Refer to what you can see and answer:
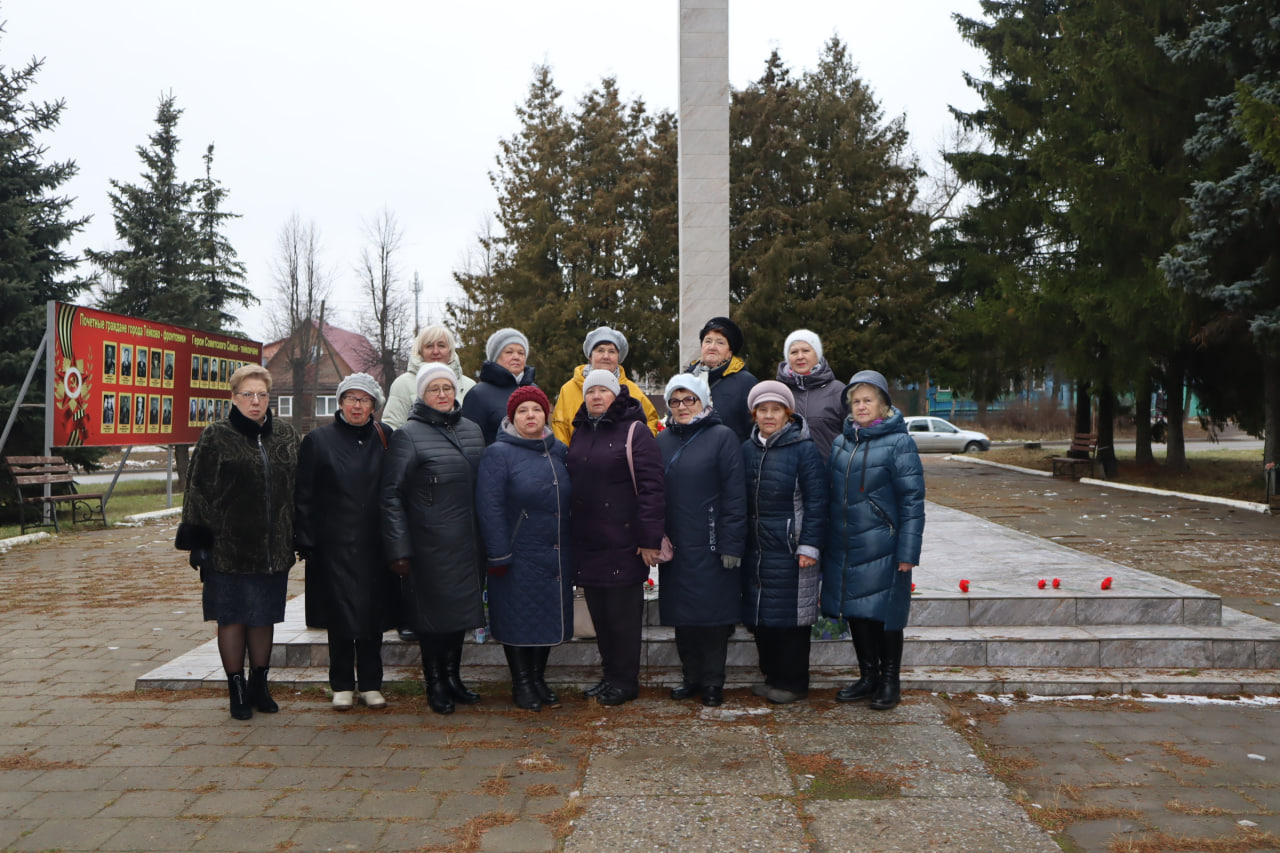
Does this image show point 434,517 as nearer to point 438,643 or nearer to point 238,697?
point 438,643

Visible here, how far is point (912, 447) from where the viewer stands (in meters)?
4.98

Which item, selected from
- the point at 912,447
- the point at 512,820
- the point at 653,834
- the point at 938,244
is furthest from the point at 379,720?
the point at 938,244

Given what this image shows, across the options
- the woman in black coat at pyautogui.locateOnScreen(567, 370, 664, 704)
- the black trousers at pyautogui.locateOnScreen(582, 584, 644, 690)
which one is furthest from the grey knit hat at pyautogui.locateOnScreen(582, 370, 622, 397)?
the black trousers at pyautogui.locateOnScreen(582, 584, 644, 690)

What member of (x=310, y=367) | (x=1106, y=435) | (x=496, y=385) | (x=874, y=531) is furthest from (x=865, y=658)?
(x=310, y=367)

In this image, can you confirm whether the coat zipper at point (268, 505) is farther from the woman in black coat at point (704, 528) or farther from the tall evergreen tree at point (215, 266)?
the tall evergreen tree at point (215, 266)

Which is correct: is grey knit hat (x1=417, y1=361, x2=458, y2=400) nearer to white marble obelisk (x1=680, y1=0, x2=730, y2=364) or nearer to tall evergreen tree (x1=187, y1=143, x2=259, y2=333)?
white marble obelisk (x1=680, y1=0, x2=730, y2=364)

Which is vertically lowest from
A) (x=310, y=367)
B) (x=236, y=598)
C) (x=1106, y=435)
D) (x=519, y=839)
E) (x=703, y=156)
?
(x=519, y=839)

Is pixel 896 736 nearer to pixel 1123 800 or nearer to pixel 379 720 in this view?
pixel 1123 800

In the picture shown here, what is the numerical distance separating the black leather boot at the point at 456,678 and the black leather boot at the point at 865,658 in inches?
75.4

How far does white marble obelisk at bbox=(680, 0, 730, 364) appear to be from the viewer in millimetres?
11898

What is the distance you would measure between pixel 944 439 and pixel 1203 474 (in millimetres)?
12160

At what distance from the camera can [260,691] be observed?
5160 millimetres

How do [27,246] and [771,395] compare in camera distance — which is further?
[27,246]

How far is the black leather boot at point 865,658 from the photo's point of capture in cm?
521
